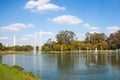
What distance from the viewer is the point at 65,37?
469 ft

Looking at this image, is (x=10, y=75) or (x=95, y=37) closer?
(x=10, y=75)

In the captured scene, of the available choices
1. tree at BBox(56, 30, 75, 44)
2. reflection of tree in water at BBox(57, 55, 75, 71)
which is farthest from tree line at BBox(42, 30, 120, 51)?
reflection of tree in water at BBox(57, 55, 75, 71)

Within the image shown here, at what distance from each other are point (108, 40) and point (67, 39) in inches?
1028

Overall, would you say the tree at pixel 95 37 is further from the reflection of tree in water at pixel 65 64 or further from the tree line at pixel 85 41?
the reflection of tree in water at pixel 65 64

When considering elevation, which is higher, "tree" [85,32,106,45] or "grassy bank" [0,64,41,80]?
"tree" [85,32,106,45]

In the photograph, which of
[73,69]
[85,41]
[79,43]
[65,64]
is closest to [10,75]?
[73,69]

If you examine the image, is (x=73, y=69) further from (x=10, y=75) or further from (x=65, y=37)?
(x=65, y=37)

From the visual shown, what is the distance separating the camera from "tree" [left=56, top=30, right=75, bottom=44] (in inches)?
5625

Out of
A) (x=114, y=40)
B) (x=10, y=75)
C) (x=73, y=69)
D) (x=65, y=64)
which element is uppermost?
(x=114, y=40)

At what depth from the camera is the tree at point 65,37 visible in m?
143

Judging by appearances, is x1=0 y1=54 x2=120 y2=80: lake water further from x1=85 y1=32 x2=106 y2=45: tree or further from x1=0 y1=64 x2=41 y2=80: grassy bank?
x1=85 y1=32 x2=106 y2=45: tree

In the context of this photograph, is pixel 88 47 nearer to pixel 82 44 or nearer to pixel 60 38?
pixel 82 44

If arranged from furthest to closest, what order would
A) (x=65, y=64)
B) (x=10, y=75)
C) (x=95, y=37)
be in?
(x=95, y=37) < (x=65, y=64) < (x=10, y=75)

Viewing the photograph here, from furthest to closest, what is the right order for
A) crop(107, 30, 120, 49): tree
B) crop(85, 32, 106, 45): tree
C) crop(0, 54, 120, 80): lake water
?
1. crop(85, 32, 106, 45): tree
2. crop(107, 30, 120, 49): tree
3. crop(0, 54, 120, 80): lake water
